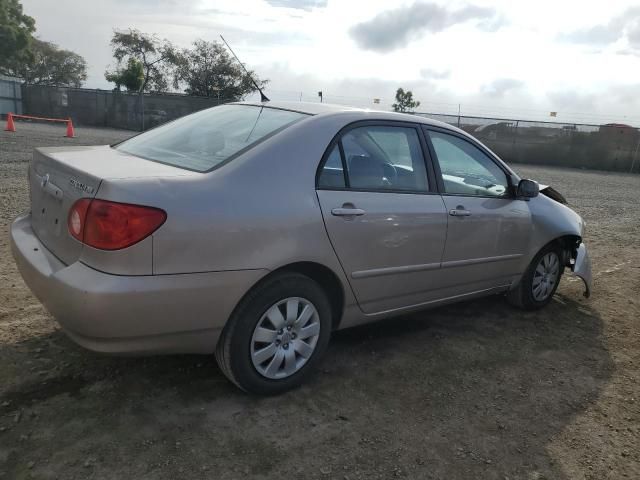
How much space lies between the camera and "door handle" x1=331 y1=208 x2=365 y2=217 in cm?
297

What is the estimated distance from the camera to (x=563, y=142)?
80.9 ft

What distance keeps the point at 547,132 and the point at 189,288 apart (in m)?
25.3

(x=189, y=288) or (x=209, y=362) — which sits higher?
(x=189, y=288)

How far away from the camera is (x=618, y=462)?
9.02ft

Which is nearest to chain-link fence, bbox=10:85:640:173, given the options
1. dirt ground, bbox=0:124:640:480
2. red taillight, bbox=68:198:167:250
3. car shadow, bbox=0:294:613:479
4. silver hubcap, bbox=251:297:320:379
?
dirt ground, bbox=0:124:640:480

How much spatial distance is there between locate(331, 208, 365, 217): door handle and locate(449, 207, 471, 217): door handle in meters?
0.85

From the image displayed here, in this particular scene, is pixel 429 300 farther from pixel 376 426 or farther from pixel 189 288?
pixel 189 288

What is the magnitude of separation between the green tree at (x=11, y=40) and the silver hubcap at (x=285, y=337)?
174ft

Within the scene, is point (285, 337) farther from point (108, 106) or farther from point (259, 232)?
point (108, 106)

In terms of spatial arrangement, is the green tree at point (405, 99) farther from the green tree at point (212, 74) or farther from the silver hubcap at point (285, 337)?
the silver hubcap at point (285, 337)

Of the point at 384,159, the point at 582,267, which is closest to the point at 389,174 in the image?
the point at 384,159

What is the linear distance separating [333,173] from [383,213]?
0.40 meters

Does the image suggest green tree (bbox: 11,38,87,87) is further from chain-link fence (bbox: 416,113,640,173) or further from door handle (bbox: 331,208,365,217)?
door handle (bbox: 331,208,365,217)

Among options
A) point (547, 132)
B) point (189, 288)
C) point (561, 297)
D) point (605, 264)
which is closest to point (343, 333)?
point (189, 288)
